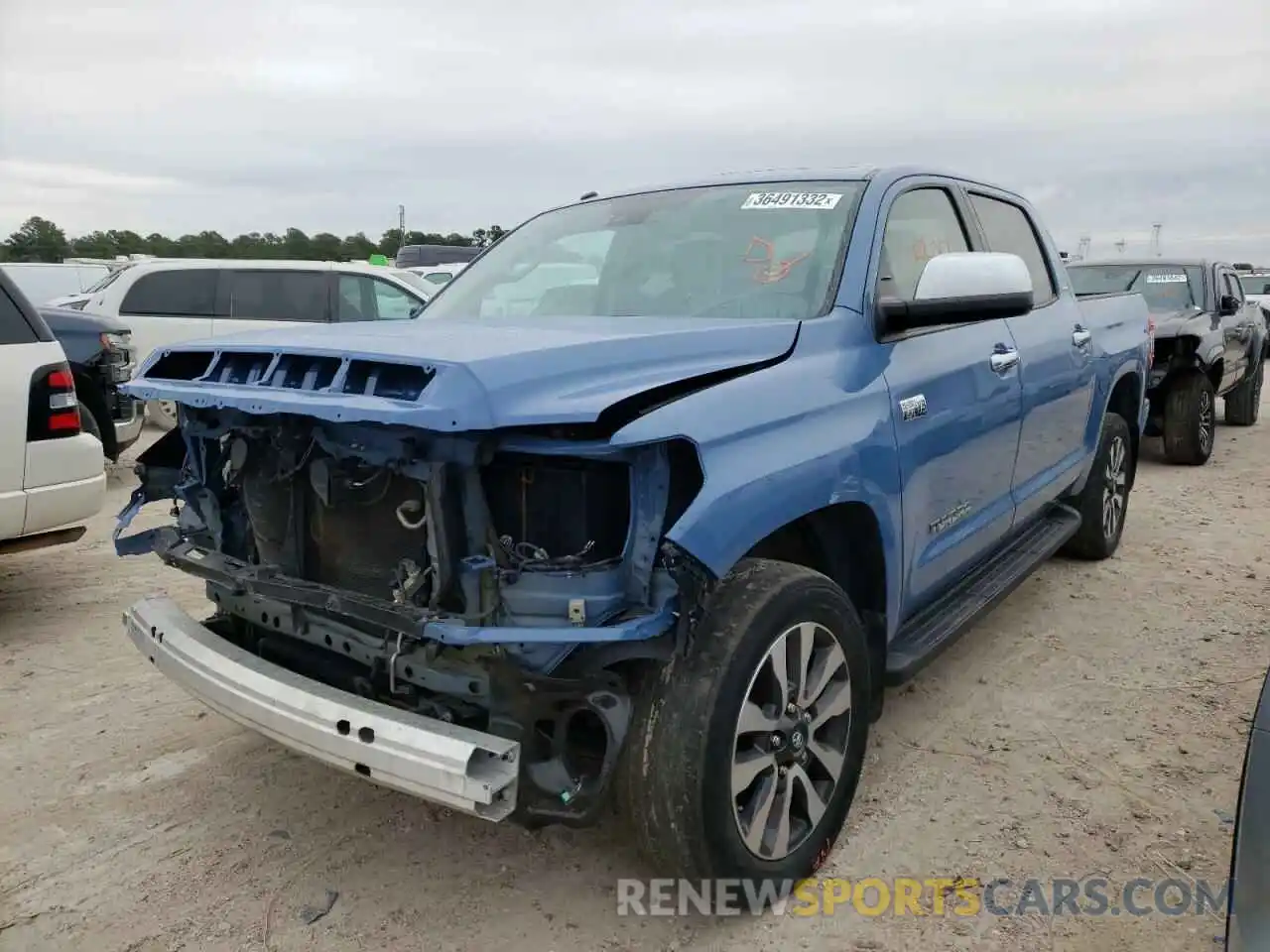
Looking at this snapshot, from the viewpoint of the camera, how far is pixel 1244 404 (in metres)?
11.8

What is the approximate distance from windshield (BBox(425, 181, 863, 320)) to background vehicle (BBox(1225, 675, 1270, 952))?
162 cm

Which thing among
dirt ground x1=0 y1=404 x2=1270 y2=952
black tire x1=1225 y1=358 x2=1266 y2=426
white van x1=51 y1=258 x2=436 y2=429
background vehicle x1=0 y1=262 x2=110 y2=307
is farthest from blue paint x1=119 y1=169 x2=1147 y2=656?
background vehicle x1=0 y1=262 x2=110 y2=307

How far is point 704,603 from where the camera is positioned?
2.37 metres

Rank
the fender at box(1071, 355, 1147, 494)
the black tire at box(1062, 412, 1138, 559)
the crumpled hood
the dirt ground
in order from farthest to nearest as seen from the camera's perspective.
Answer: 1. the black tire at box(1062, 412, 1138, 559)
2. the fender at box(1071, 355, 1147, 494)
3. the dirt ground
4. the crumpled hood

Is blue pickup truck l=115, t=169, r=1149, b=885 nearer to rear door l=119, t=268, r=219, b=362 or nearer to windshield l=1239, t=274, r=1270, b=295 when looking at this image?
rear door l=119, t=268, r=219, b=362

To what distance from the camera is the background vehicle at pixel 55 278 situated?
15070mm

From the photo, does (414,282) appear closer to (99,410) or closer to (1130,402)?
(99,410)

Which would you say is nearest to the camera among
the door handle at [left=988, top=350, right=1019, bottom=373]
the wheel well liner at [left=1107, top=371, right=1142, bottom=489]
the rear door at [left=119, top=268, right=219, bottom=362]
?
the door handle at [left=988, top=350, right=1019, bottom=373]

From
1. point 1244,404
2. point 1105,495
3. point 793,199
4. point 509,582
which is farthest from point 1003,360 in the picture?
point 1244,404

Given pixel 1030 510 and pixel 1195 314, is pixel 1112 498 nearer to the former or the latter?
pixel 1030 510

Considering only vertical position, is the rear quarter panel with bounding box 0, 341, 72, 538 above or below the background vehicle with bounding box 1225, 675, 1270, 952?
above

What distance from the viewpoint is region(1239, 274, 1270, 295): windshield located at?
23.9m

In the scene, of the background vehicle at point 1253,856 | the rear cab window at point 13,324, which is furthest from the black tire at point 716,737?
the rear cab window at point 13,324

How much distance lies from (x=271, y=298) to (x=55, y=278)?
280 inches
